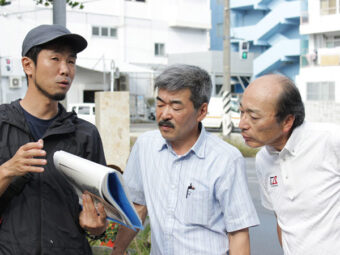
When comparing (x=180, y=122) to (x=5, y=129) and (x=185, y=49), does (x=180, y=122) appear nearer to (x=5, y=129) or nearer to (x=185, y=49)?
(x=5, y=129)

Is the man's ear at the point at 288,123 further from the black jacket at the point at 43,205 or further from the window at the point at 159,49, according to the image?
the window at the point at 159,49

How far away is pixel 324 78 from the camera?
2734cm

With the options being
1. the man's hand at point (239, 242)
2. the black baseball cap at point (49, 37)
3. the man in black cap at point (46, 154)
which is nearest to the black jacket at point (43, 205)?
the man in black cap at point (46, 154)

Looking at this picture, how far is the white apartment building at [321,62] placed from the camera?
26.3 m

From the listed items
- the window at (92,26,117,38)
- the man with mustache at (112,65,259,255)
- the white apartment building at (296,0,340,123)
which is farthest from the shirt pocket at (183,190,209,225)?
the window at (92,26,117,38)

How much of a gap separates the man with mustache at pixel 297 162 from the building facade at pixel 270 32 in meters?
38.3

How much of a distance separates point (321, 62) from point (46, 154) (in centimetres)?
2724

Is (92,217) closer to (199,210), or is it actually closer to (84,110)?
(199,210)

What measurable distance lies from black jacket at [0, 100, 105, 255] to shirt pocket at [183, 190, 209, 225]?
0.52m

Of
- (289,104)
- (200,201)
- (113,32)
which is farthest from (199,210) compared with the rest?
(113,32)

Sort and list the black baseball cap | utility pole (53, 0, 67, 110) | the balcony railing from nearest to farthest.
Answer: the black baseball cap
utility pole (53, 0, 67, 110)
the balcony railing

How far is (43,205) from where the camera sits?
246 cm

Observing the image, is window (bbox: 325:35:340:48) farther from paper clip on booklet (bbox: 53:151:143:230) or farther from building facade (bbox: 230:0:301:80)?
paper clip on booklet (bbox: 53:151:143:230)

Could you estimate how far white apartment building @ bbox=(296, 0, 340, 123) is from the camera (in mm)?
26281
